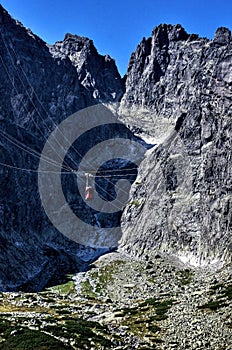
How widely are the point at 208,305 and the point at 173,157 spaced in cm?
9074

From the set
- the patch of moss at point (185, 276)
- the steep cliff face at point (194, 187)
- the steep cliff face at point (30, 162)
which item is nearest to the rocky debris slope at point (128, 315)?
the patch of moss at point (185, 276)

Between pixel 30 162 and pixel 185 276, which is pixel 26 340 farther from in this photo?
pixel 30 162

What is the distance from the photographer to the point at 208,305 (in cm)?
5200

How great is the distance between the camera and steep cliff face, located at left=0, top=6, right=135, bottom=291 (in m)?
112

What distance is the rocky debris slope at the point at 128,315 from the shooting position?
38.5 m

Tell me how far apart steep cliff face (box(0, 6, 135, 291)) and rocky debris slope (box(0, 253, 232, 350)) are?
15542 mm

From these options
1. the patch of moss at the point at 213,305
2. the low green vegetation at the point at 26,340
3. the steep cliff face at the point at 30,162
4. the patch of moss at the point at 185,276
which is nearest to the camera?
the low green vegetation at the point at 26,340

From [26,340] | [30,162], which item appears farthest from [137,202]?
[26,340]

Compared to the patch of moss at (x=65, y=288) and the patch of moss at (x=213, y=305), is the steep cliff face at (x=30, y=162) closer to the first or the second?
the patch of moss at (x=65, y=288)

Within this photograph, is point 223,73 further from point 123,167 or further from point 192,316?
point 192,316

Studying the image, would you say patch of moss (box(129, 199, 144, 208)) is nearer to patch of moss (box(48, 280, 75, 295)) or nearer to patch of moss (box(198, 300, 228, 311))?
patch of moss (box(48, 280, 75, 295))

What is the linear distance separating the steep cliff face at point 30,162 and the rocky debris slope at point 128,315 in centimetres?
1554

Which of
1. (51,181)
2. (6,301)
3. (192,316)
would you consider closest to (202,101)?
(51,181)

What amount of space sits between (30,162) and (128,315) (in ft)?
325
